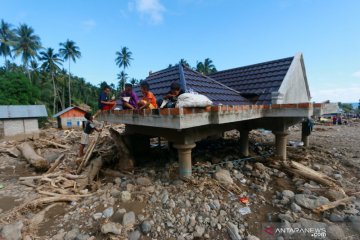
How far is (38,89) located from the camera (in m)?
30.2

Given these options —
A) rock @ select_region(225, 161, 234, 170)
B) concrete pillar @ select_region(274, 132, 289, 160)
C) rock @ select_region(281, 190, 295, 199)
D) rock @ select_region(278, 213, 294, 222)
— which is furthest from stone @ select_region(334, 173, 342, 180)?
rock @ select_region(278, 213, 294, 222)

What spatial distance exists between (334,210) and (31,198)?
7.50 m

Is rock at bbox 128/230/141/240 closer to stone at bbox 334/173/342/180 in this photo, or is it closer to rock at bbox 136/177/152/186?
rock at bbox 136/177/152/186

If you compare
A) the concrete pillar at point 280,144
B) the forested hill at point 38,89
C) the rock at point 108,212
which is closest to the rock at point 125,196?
the rock at point 108,212

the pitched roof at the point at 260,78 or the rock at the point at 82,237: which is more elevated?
the pitched roof at the point at 260,78

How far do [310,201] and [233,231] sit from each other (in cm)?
218

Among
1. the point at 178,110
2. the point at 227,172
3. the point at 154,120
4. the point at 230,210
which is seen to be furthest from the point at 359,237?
the point at 154,120

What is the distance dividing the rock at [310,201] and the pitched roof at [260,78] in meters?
3.58

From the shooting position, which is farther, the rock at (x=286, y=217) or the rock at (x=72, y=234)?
the rock at (x=286, y=217)

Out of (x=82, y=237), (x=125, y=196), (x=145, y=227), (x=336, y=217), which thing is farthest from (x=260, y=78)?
(x=82, y=237)

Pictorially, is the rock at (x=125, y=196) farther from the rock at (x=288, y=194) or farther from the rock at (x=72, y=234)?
the rock at (x=288, y=194)

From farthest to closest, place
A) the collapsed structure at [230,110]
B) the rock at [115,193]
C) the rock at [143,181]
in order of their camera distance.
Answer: the rock at [143,181] → the rock at [115,193] → the collapsed structure at [230,110]

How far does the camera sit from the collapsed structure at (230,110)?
4.10m

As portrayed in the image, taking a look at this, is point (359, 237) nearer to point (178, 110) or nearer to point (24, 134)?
point (178, 110)
